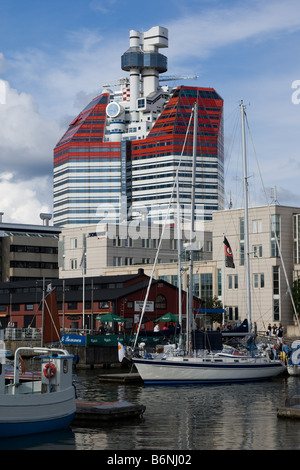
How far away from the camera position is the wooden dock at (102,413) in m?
36.8

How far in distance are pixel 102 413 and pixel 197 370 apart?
19994 mm

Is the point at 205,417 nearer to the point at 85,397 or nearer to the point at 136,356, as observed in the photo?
the point at 85,397

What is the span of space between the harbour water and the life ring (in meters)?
2.59

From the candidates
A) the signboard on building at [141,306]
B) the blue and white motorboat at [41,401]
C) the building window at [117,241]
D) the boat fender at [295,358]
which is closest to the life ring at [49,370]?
the blue and white motorboat at [41,401]

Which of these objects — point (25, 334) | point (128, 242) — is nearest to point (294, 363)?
point (25, 334)

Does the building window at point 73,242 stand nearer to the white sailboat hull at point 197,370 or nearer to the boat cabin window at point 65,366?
the white sailboat hull at point 197,370

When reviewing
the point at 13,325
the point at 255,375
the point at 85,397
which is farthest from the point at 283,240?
the point at 85,397

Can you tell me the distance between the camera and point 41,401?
1305 inches

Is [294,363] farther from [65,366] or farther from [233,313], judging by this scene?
[233,313]

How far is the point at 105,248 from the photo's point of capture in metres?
144

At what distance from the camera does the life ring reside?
114ft

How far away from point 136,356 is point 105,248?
8842 cm
